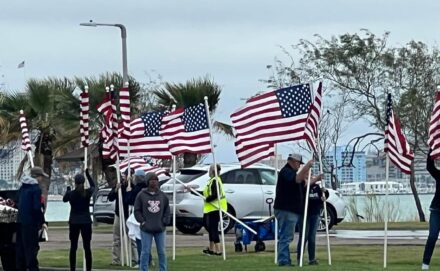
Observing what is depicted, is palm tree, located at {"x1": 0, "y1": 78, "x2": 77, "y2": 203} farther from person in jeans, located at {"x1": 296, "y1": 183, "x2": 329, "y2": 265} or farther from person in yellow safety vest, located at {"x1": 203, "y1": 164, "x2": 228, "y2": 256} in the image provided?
person in jeans, located at {"x1": 296, "y1": 183, "x2": 329, "y2": 265}

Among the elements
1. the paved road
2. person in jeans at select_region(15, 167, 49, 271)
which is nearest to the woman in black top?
person in jeans at select_region(15, 167, 49, 271)

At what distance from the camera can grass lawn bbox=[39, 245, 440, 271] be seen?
770 inches

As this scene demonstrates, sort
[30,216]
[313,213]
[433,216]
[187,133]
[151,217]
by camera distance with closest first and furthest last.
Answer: [433,216] → [151,217] → [30,216] → [313,213] → [187,133]

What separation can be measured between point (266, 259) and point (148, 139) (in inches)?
142

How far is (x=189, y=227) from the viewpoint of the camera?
3009 centimetres

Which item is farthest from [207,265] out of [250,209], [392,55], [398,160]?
[392,55]

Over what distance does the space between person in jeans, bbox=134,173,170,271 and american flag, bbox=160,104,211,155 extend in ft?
13.7

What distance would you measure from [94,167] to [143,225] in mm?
22755

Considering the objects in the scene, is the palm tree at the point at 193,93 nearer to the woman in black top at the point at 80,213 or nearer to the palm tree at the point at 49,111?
the palm tree at the point at 49,111

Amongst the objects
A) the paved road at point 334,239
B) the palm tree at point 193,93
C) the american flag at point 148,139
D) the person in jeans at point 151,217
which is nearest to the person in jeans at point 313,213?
the person in jeans at point 151,217

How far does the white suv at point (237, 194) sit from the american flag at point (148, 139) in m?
4.90

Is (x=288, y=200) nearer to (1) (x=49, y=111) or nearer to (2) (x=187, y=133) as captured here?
(2) (x=187, y=133)

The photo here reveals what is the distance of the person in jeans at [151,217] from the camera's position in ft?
59.9

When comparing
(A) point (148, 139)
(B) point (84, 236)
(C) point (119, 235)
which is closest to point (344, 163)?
(A) point (148, 139)
